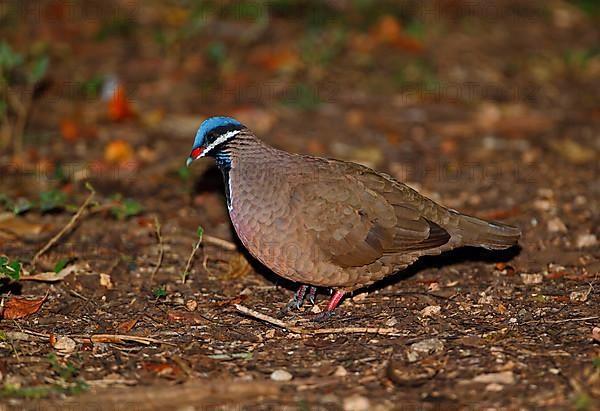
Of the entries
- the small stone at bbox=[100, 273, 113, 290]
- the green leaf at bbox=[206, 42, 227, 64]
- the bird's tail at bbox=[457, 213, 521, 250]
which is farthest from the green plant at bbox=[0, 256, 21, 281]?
the green leaf at bbox=[206, 42, 227, 64]

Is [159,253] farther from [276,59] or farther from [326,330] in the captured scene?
[276,59]


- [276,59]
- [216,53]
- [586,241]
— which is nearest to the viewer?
[586,241]

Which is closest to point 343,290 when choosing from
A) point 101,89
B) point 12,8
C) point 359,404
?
point 359,404

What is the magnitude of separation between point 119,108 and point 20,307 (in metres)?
3.47

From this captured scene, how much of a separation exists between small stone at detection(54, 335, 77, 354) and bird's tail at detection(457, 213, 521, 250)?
2.40 metres

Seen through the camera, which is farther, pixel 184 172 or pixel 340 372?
pixel 184 172

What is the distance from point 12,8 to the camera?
1016cm

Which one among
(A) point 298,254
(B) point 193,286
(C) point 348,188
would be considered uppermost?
(C) point 348,188

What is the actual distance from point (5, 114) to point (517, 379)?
5661 millimetres

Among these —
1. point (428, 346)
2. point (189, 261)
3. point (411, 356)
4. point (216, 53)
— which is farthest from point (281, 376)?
point (216, 53)

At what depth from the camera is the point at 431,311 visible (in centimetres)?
529

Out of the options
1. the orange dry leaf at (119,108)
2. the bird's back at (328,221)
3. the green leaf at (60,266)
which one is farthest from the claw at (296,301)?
the orange dry leaf at (119,108)

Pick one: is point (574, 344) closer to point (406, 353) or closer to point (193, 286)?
point (406, 353)

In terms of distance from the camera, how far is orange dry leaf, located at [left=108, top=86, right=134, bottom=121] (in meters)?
8.42
